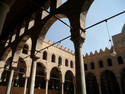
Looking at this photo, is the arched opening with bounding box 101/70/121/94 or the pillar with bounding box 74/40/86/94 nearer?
the pillar with bounding box 74/40/86/94

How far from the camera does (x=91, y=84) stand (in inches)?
869

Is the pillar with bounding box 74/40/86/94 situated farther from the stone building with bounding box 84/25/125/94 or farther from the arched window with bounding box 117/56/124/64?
the arched window with bounding box 117/56/124/64

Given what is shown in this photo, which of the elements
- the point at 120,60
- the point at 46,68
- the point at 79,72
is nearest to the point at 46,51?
the point at 46,68

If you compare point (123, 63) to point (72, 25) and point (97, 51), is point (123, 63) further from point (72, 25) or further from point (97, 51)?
point (72, 25)

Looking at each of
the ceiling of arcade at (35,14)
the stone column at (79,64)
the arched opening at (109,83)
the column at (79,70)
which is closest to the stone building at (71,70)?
the arched opening at (109,83)

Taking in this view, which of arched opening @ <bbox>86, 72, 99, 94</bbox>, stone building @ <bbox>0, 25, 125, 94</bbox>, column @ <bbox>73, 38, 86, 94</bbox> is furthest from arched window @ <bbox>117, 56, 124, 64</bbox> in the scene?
column @ <bbox>73, 38, 86, 94</bbox>

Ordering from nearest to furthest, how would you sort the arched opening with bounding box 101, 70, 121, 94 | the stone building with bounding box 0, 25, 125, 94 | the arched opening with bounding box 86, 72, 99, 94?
the stone building with bounding box 0, 25, 125, 94 < the arched opening with bounding box 101, 70, 121, 94 < the arched opening with bounding box 86, 72, 99, 94

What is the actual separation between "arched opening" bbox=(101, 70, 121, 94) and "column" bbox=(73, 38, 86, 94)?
720 inches

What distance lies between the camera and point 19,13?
7.97 meters

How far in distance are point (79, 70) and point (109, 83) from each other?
19.6 meters

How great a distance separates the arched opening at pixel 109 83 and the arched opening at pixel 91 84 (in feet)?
4.33

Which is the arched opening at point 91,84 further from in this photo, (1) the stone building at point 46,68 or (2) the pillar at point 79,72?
(2) the pillar at point 79,72

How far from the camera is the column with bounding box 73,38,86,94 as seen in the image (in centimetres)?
378

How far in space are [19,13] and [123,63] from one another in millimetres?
17851
